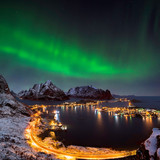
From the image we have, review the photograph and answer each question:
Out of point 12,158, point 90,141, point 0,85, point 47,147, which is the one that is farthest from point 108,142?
point 0,85

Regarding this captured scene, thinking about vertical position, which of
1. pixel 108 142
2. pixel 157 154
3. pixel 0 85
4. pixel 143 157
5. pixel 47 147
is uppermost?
pixel 0 85

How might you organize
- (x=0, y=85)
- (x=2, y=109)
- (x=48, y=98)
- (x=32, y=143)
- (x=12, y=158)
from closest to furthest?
(x=12, y=158) < (x=32, y=143) < (x=2, y=109) < (x=0, y=85) < (x=48, y=98)

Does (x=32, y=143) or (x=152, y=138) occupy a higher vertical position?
(x=152, y=138)

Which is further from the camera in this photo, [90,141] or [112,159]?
[90,141]

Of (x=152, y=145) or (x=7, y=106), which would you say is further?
(x=7, y=106)

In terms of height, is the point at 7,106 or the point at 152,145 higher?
the point at 7,106

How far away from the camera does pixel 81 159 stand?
21156mm

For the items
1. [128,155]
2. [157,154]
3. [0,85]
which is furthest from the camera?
[0,85]

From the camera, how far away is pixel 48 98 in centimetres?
19788

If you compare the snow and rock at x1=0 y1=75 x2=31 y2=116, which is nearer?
the snow

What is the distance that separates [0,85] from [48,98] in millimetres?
153869

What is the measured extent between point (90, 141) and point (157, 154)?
72.7 ft

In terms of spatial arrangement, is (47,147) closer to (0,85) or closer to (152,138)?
(152,138)

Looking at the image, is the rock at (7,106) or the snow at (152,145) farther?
the rock at (7,106)
